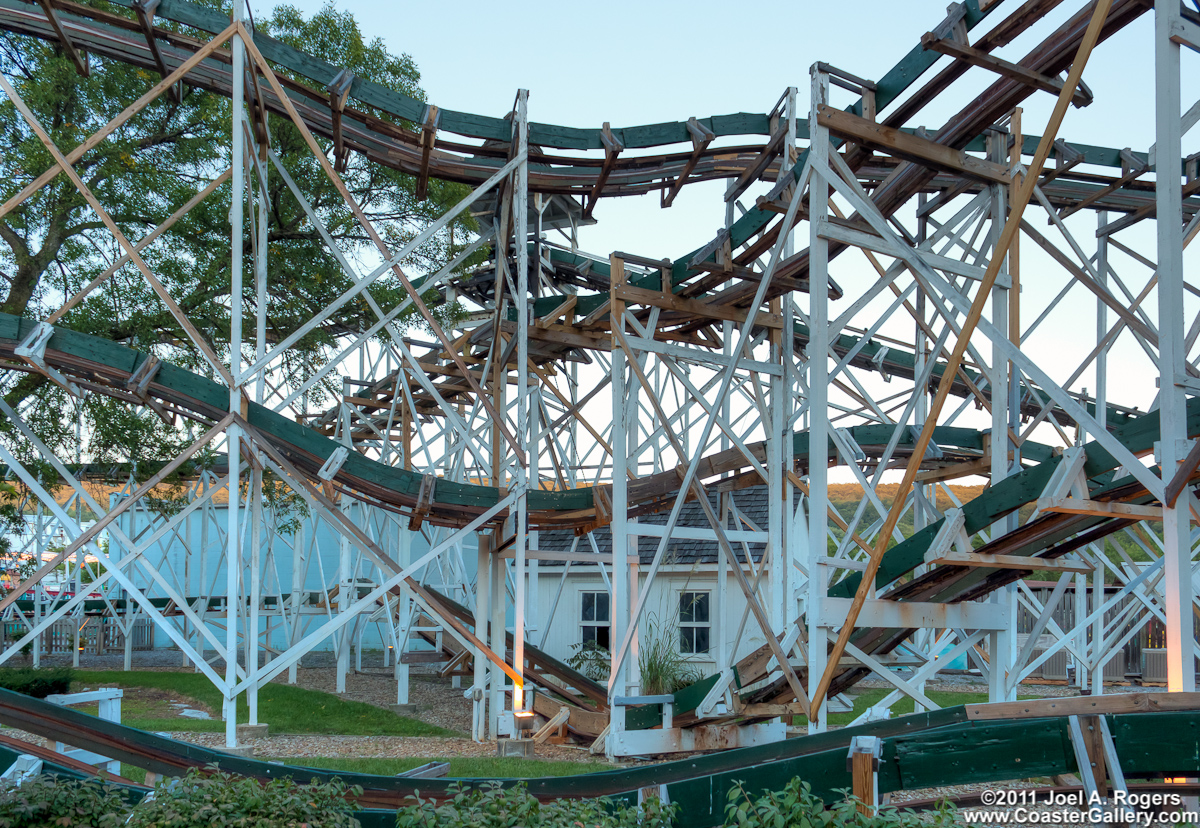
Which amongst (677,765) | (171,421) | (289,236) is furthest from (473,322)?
(677,765)

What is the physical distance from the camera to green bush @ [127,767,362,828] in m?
4.48

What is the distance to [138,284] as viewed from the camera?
12680mm

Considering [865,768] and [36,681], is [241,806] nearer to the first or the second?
[865,768]

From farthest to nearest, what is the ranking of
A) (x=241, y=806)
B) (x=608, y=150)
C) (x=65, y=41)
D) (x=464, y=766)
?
(x=608, y=150)
(x=65, y=41)
(x=464, y=766)
(x=241, y=806)

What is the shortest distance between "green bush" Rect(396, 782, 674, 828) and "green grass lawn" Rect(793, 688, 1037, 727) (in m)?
8.90

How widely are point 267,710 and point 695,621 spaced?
8120 millimetres

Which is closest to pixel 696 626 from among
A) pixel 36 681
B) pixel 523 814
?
pixel 36 681

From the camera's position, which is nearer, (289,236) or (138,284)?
(138,284)

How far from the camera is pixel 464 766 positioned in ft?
31.0

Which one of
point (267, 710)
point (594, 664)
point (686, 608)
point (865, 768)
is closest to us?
point (865, 768)

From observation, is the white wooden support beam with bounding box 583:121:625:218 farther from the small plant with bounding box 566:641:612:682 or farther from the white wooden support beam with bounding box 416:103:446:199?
the small plant with bounding box 566:641:612:682

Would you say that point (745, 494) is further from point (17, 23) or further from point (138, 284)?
point (17, 23)

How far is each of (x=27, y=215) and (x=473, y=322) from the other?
765cm

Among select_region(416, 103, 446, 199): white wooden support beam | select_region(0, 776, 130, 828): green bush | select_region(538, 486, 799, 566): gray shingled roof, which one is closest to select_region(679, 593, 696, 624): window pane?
select_region(538, 486, 799, 566): gray shingled roof
